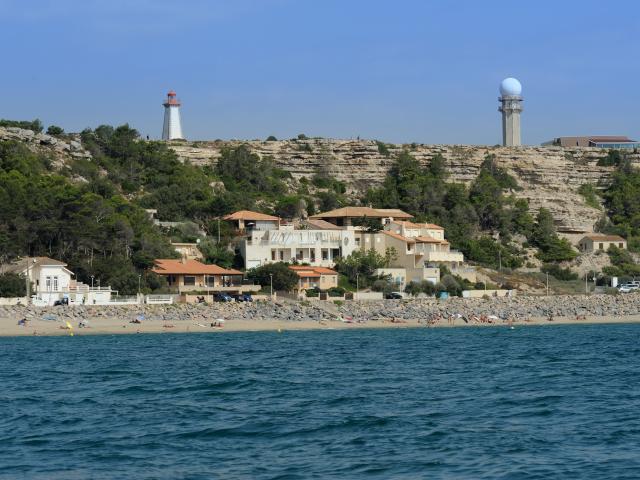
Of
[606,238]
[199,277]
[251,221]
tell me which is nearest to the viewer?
[199,277]

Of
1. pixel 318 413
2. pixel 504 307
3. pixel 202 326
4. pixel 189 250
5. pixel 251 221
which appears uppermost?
pixel 251 221

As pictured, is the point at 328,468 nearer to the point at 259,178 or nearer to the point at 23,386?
the point at 23,386

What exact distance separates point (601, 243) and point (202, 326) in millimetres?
41687

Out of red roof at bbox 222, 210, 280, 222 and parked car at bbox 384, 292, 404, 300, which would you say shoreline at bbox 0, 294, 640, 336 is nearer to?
parked car at bbox 384, 292, 404, 300

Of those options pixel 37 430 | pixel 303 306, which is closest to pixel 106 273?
pixel 303 306

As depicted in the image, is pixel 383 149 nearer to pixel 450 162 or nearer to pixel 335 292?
pixel 450 162

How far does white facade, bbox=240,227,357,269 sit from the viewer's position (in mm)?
72062

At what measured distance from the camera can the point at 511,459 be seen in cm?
1945

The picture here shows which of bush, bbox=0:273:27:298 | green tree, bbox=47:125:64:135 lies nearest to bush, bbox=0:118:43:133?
green tree, bbox=47:125:64:135

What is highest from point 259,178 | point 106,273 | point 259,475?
point 259,178

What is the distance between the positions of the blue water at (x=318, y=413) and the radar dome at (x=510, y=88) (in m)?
65.8

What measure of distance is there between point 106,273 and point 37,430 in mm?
40015

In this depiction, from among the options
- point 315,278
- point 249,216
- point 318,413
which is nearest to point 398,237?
point 315,278

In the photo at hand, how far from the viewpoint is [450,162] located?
104 meters
